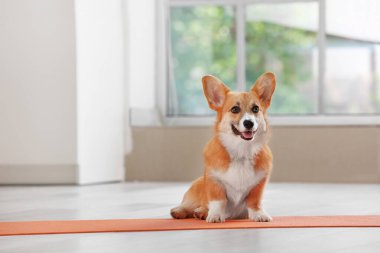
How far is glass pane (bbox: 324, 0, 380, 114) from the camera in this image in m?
6.04

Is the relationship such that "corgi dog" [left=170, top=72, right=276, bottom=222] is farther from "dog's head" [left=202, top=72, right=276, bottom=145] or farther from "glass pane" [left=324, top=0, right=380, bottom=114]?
"glass pane" [left=324, top=0, right=380, bottom=114]

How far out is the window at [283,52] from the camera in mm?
6074

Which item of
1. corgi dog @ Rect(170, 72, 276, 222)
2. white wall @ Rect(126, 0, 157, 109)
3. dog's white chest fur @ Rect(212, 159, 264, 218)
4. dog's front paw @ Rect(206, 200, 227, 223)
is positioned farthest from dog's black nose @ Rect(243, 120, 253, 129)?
white wall @ Rect(126, 0, 157, 109)

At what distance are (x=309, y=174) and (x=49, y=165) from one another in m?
1.92

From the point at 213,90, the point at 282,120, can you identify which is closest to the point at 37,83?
the point at 282,120

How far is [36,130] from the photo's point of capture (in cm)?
545

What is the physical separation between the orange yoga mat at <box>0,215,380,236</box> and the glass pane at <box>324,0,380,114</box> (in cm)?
312

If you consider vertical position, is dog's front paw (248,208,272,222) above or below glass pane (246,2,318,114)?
below

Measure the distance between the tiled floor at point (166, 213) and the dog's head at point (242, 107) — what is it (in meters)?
0.39

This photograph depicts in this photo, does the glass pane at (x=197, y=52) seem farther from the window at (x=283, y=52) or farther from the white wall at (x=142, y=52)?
the white wall at (x=142, y=52)

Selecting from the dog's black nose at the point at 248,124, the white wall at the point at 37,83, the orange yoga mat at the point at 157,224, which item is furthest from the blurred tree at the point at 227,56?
the dog's black nose at the point at 248,124

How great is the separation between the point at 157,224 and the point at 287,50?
11.8ft

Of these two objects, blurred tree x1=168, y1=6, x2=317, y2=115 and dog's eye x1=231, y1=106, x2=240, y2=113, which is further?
blurred tree x1=168, y1=6, x2=317, y2=115

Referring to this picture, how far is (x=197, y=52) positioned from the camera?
6.33m
